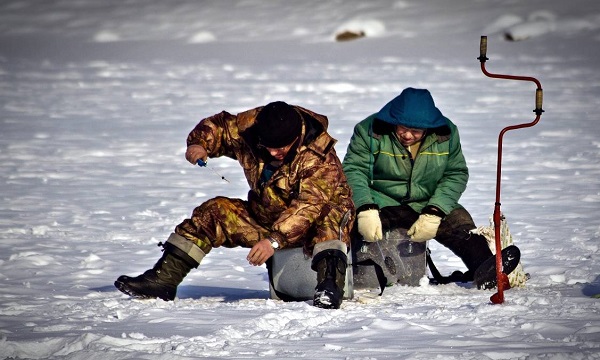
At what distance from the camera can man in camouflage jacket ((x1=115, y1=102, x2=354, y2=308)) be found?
540 centimetres

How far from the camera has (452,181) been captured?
20.1 feet

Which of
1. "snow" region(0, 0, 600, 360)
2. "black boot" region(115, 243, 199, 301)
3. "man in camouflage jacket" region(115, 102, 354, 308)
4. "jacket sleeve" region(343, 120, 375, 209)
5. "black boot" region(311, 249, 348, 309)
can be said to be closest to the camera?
"snow" region(0, 0, 600, 360)

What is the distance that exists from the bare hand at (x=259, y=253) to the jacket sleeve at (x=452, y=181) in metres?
1.20

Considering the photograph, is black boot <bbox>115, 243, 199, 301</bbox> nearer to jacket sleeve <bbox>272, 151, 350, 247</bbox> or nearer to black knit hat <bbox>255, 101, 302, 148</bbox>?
jacket sleeve <bbox>272, 151, 350, 247</bbox>

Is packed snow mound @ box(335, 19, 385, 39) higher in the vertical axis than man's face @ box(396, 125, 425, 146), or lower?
higher

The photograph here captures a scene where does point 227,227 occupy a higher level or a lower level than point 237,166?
lower

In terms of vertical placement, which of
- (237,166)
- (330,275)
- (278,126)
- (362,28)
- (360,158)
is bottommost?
(330,275)

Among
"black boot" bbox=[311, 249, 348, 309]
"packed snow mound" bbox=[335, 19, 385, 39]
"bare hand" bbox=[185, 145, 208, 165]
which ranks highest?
"packed snow mound" bbox=[335, 19, 385, 39]

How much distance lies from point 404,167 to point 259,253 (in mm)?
1286

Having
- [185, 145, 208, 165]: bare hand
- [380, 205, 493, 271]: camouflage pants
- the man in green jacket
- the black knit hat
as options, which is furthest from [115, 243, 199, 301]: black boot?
[380, 205, 493, 271]: camouflage pants

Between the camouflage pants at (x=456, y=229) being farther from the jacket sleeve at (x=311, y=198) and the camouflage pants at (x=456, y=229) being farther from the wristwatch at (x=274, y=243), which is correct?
the wristwatch at (x=274, y=243)

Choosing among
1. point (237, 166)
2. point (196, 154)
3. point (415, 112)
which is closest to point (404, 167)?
point (415, 112)

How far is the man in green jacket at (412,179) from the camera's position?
595 centimetres

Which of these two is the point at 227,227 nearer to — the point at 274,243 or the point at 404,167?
the point at 274,243
